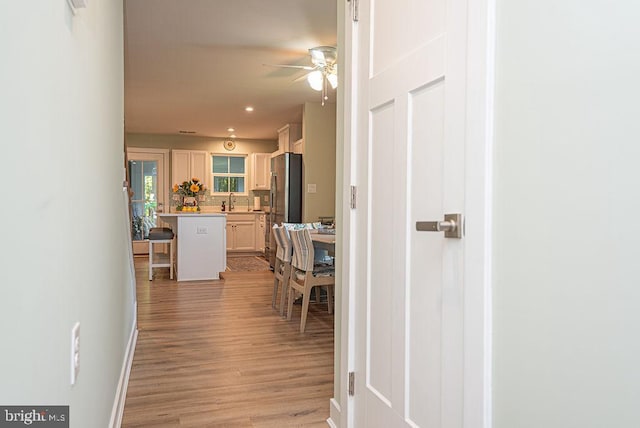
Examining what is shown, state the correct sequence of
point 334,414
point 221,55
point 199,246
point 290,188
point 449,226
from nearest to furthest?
point 449,226 < point 334,414 < point 221,55 < point 199,246 < point 290,188

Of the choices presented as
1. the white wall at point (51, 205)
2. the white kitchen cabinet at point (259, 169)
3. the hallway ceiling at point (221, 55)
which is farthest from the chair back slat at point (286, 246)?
the white kitchen cabinet at point (259, 169)

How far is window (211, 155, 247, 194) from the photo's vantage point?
10898mm

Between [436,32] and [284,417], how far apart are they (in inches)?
78.9

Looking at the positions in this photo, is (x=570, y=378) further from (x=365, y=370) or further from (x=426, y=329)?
(x=365, y=370)

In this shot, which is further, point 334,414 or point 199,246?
point 199,246

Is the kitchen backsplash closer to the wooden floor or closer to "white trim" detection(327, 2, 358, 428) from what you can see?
the wooden floor

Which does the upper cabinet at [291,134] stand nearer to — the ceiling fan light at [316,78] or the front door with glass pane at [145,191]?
the front door with glass pane at [145,191]

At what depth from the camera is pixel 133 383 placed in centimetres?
288

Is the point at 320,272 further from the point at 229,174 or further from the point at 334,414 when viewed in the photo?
the point at 229,174

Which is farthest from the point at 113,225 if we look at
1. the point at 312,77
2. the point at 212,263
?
the point at 212,263

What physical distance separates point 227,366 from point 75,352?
2.21 m

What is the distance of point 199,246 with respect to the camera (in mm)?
6723

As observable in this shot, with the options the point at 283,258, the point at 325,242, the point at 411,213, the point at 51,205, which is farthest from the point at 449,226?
the point at 283,258

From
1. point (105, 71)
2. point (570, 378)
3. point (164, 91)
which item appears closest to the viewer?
point (570, 378)
